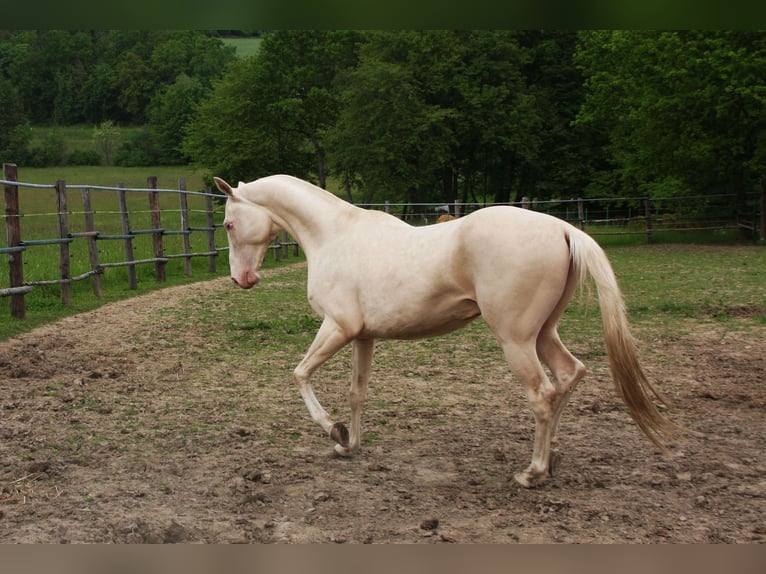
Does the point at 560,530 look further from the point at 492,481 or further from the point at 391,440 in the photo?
the point at 391,440

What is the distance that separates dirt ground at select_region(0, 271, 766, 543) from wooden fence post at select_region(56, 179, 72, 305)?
10.6 feet

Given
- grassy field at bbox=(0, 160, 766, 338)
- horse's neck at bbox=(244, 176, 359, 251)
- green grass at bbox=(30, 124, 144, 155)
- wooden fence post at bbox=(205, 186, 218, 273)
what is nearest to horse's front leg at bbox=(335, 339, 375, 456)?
horse's neck at bbox=(244, 176, 359, 251)

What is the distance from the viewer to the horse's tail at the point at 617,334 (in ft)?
12.1

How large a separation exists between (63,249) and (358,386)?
7.60 meters

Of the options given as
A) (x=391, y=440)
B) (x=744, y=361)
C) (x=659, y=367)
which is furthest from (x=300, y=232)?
(x=744, y=361)

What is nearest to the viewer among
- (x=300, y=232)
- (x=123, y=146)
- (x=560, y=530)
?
(x=560, y=530)

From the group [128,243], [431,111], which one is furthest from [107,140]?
[128,243]

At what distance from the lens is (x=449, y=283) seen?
3924 mm

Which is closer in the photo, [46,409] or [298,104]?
[46,409]

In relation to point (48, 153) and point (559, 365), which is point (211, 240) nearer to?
point (559, 365)

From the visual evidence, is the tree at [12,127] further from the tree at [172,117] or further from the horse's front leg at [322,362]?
the horse's front leg at [322,362]

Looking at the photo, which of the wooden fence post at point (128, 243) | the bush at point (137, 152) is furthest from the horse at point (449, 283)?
the bush at point (137, 152)

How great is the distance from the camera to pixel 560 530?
10.5 feet

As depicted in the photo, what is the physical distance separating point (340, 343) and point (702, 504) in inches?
75.3
